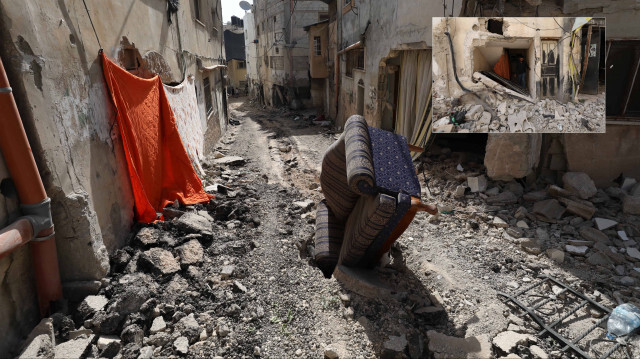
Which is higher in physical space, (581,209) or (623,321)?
(581,209)

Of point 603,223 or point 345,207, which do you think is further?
point 603,223

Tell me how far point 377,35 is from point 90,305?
802 cm

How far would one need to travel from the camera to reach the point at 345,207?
3955 millimetres

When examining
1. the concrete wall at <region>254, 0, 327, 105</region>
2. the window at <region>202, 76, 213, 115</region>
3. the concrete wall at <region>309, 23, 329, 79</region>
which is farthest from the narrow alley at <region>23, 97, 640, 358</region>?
the concrete wall at <region>254, 0, 327, 105</region>

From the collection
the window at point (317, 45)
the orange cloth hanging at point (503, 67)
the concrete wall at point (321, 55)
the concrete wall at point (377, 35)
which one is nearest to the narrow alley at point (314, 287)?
the orange cloth hanging at point (503, 67)

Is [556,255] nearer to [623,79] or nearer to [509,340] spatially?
[509,340]

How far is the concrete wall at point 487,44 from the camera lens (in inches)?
177

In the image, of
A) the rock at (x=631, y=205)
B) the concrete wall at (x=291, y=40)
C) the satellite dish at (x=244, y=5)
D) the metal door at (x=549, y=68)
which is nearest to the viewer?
the metal door at (x=549, y=68)

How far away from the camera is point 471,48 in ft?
16.0

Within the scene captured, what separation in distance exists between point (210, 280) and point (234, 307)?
54 cm

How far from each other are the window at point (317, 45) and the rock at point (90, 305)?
657 inches

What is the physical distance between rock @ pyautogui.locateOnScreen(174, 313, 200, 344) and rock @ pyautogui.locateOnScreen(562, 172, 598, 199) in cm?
523

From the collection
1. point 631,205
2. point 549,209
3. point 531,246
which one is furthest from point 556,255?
point 631,205

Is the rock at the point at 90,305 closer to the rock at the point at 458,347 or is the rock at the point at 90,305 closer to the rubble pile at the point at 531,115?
the rock at the point at 458,347
